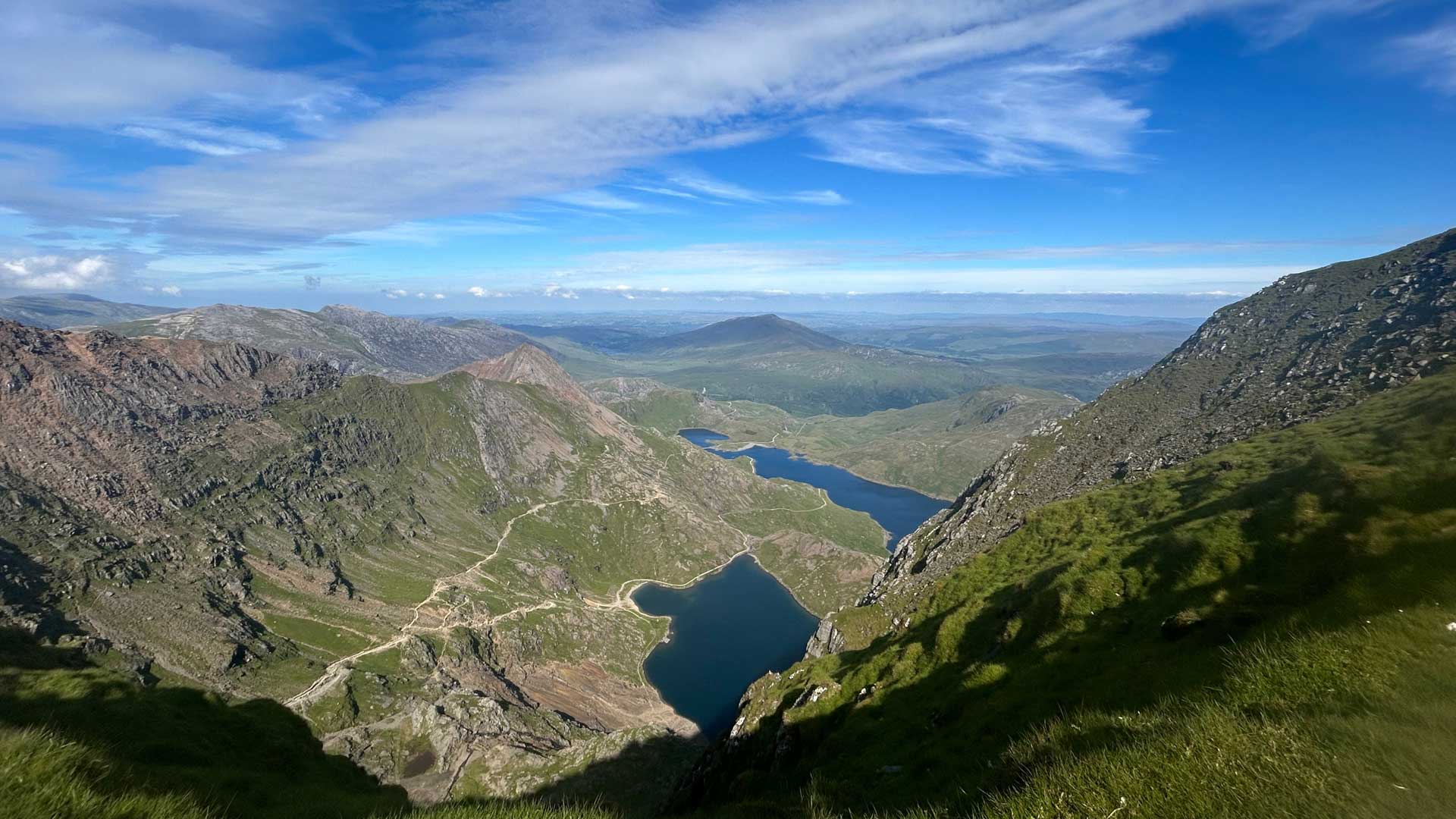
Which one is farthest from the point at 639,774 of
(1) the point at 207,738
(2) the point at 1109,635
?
(2) the point at 1109,635

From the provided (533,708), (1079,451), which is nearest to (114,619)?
(533,708)

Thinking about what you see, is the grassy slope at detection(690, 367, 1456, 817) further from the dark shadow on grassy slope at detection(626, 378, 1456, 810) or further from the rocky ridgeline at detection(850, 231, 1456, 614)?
the rocky ridgeline at detection(850, 231, 1456, 614)

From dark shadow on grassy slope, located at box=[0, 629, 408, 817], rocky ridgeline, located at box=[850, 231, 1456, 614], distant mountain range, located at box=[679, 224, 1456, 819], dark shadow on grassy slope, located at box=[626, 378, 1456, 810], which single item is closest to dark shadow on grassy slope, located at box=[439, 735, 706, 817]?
rocky ridgeline, located at box=[850, 231, 1456, 614]

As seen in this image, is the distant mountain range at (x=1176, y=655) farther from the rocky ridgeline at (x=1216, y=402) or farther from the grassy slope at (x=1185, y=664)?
the rocky ridgeline at (x=1216, y=402)

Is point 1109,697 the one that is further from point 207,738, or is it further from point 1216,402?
point 1216,402

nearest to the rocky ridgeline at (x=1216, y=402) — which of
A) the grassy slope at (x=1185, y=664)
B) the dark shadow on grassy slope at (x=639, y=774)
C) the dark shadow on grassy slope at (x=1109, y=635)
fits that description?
the grassy slope at (x=1185, y=664)

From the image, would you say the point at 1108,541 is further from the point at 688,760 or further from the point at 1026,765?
the point at 688,760
